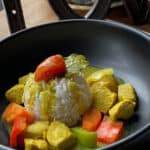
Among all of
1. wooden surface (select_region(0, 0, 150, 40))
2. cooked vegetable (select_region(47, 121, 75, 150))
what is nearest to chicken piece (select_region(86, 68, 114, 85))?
cooked vegetable (select_region(47, 121, 75, 150))

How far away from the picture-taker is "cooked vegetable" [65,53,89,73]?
2.24 ft

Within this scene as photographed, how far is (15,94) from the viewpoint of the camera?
73cm

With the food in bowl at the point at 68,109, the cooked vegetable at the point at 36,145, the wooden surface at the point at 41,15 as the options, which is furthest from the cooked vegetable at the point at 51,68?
the wooden surface at the point at 41,15

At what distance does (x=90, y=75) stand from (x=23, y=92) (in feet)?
0.40

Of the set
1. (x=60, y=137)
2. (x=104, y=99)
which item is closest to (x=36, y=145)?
(x=60, y=137)

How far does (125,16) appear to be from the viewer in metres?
1.01

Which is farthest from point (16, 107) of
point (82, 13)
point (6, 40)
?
point (82, 13)

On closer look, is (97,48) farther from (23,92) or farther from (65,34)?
(23,92)

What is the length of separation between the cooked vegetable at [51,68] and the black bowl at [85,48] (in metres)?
0.13

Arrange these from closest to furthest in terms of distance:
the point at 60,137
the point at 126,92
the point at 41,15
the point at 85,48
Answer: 1. the point at 60,137
2. the point at 126,92
3. the point at 85,48
4. the point at 41,15

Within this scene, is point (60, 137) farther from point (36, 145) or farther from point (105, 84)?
point (105, 84)

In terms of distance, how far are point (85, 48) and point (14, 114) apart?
0.21 metres

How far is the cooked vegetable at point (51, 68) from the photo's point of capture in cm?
63

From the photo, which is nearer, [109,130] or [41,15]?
[109,130]
